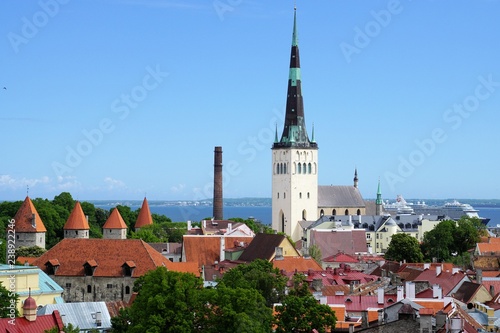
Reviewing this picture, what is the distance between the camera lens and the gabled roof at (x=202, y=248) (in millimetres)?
75062

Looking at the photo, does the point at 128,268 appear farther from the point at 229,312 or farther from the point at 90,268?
the point at 229,312

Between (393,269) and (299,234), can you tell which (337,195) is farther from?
(393,269)

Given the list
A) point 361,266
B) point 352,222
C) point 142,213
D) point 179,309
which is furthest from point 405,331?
point 352,222

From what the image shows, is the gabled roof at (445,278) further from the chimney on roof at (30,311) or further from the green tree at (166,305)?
the chimney on roof at (30,311)

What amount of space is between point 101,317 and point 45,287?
9325 mm

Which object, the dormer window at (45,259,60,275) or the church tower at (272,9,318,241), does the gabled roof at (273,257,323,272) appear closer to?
the dormer window at (45,259,60,275)

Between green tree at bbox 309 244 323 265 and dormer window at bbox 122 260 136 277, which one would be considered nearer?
dormer window at bbox 122 260 136 277

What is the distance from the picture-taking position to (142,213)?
332 ft

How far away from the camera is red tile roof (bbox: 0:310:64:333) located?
3441 cm

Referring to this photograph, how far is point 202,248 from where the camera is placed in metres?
76.5

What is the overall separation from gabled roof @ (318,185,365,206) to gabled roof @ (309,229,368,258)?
29.4m

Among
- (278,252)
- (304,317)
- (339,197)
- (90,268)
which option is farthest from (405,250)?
(304,317)

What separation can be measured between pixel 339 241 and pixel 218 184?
31.8m

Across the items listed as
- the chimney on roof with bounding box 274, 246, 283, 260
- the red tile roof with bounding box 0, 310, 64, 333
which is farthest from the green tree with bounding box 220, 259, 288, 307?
the chimney on roof with bounding box 274, 246, 283, 260
